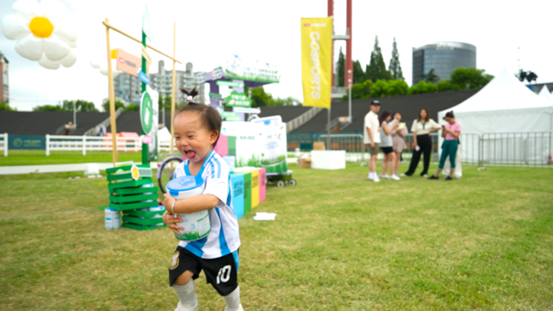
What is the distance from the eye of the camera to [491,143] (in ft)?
53.9

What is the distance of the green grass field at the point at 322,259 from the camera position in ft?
7.52

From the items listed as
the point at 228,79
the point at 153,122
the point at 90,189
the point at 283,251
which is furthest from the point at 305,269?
the point at 228,79

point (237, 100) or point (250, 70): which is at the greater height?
point (250, 70)

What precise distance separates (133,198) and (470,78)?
195 ft

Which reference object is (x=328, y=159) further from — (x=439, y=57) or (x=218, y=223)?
(x=439, y=57)

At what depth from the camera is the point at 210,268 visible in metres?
1.76

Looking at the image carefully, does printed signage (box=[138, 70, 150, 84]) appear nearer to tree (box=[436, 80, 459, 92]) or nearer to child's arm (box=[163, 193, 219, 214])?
child's arm (box=[163, 193, 219, 214])

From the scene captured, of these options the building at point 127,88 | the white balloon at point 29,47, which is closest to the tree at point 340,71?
the white balloon at point 29,47

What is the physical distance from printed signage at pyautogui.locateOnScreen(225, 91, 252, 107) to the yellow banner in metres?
2.78

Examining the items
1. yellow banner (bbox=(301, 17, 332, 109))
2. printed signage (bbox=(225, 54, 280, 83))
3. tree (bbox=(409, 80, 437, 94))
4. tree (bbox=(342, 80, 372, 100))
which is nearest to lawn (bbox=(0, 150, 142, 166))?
printed signage (bbox=(225, 54, 280, 83))

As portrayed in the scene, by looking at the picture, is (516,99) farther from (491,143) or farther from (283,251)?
(283,251)

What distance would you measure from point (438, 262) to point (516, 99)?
16.8 m

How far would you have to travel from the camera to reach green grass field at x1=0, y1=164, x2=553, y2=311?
2291 millimetres

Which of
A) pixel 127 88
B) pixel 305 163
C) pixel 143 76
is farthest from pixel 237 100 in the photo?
pixel 127 88
